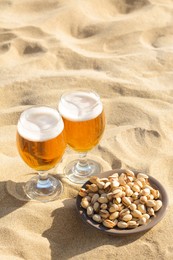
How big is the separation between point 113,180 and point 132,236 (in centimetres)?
24

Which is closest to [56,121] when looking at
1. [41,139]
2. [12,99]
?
[41,139]

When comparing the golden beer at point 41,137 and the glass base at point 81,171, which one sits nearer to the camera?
the golden beer at point 41,137

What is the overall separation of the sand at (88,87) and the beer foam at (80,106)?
352 millimetres

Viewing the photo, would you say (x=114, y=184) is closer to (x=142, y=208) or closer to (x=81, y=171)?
(x=142, y=208)

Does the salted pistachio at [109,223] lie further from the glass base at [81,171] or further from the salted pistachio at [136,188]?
the glass base at [81,171]

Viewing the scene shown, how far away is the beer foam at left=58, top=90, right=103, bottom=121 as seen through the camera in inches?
90.1

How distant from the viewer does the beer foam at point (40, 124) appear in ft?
7.12

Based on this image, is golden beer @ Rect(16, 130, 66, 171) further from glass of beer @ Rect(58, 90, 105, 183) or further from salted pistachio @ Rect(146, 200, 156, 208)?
salted pistachio @ Rect(146, 200, 156, 208)

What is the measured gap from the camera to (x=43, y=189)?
96.5 inches

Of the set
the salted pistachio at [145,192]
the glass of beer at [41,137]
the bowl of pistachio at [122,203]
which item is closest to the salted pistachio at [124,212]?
the bowl of pistachio at [122,203]

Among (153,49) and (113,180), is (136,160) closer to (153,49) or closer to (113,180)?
(113,180)

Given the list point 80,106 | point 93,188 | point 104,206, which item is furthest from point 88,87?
point 104,206

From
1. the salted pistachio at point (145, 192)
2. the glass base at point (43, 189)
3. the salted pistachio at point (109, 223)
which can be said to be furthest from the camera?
the glass base at point (43, 189)

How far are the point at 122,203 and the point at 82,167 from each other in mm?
403
